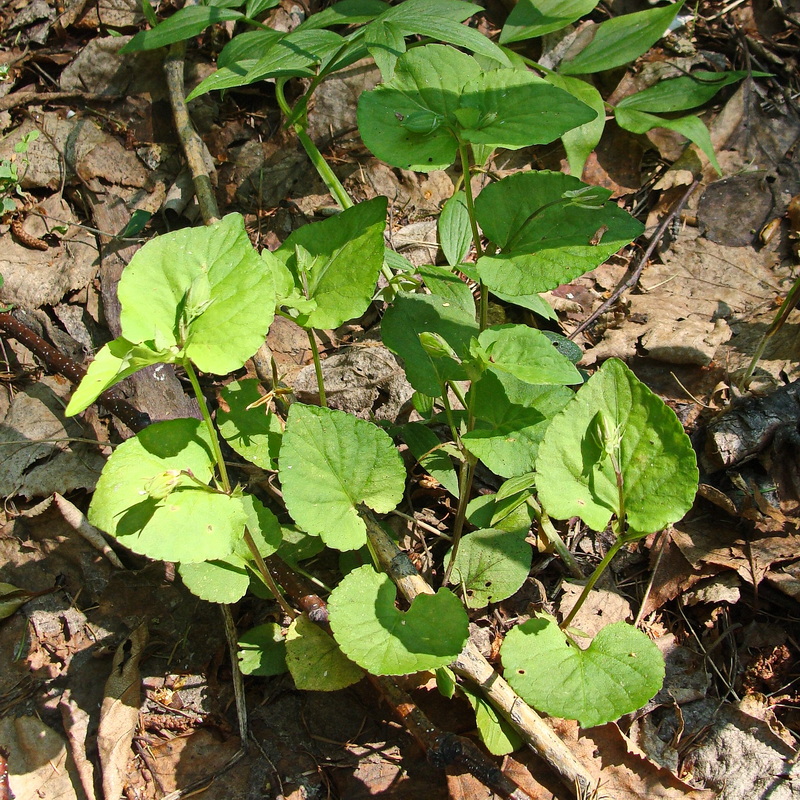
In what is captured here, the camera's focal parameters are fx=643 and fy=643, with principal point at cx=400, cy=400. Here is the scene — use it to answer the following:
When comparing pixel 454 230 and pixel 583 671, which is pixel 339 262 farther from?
pixel 583 671

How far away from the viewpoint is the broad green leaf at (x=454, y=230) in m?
2.37

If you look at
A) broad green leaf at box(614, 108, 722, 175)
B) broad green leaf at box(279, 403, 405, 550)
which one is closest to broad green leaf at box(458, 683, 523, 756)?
broad green leaf at box(279, 403, 405, 550)

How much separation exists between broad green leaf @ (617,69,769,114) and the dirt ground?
0.21 metres

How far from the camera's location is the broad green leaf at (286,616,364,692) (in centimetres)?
181

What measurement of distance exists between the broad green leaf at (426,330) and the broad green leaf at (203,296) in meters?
0.49

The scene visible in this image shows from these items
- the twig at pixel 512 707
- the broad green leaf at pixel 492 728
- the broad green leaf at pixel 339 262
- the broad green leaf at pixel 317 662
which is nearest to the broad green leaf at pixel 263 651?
the broad green leaf at pixel 317 662

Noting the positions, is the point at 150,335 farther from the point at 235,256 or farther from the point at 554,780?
the point at 554,780

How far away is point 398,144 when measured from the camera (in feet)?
5.48

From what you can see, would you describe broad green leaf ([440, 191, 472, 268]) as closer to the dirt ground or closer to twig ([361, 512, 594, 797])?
the dirt ground

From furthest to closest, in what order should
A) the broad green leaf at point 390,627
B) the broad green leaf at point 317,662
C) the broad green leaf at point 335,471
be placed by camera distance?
1. the broad green leaf at point 317,662
2. the broad green leaf at point 335,471
3. the broad green leaf at point 390,627

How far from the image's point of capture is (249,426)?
2.00m

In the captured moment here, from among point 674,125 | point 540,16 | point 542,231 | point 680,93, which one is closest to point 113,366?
point 542,231

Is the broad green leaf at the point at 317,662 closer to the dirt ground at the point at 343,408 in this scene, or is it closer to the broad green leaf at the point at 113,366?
the dirt ground at the point at 343,408

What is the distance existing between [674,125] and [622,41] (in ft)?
1.41
